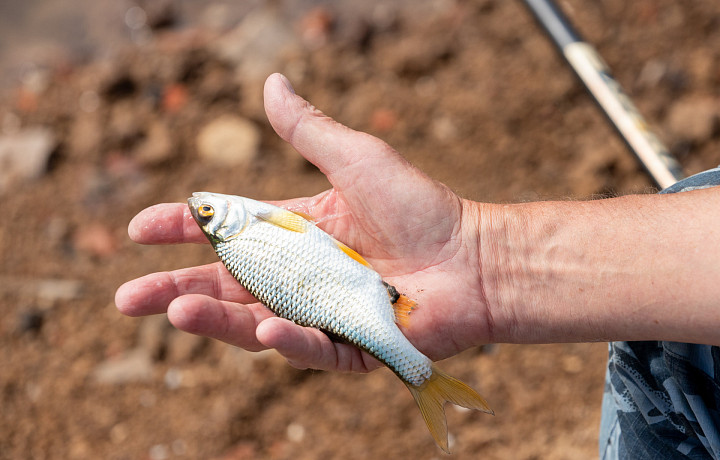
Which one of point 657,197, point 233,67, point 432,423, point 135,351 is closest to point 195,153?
point 233,67

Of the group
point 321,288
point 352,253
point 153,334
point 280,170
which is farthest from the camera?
point 280,170

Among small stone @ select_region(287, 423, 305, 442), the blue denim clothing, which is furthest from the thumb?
small stone @ select_region(287, 423, 305, 442)

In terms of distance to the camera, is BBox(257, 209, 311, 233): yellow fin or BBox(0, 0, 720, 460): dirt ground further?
BBox(0, 0, 720, 460): dirt ground

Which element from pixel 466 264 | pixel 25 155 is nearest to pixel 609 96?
pixel 466 264

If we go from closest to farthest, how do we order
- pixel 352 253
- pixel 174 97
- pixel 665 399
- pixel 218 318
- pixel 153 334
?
pixel 665 399 < pixel 218 318 < pixel 352 253 < pixel 153 334 < pixel 174 97

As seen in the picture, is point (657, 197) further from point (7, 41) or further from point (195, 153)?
point (7, 41)

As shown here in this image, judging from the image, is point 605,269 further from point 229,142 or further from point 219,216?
point 229,142

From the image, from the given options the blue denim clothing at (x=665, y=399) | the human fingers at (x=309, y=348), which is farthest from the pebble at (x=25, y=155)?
the blue denim clothing at (x=665, y=399)

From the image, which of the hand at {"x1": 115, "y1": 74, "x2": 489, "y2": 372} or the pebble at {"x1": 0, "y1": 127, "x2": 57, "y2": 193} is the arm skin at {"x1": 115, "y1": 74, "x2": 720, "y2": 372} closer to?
the hand at {"x1": 115, "y1": 74, "x2": 489, "y2": 372}
